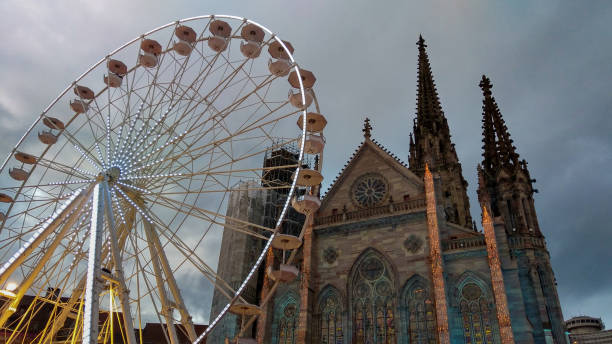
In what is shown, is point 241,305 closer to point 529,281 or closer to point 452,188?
point 529,281

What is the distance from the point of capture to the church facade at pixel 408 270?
25016mm

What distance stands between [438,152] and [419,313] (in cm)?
2015

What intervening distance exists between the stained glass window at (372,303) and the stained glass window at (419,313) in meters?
0.96

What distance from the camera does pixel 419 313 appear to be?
87.2 feet

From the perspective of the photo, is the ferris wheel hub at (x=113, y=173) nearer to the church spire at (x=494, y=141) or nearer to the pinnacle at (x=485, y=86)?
the church spire at (x=494, y=141)

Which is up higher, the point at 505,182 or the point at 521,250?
Result: the point at 505,182

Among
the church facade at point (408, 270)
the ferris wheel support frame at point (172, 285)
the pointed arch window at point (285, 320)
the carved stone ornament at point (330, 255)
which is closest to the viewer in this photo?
the ferris wheel support frame at point (172, 285)

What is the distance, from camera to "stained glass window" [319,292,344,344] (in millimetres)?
28141

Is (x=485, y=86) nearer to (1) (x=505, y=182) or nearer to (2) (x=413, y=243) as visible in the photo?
(1) (x=505, y=182)

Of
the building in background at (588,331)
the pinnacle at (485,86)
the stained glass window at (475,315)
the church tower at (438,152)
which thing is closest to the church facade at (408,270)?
the stained glass window at (475,315)

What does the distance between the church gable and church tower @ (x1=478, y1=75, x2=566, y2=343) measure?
16.4 feet

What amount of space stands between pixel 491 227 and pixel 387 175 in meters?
8.61

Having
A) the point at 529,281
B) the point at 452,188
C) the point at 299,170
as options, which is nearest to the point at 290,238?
the point at 299,170

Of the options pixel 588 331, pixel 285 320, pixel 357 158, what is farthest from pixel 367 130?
pixel 588 331
